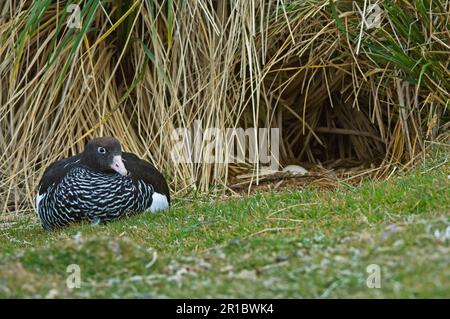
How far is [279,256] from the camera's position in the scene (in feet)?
13.8

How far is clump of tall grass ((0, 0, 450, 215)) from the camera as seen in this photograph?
7270mm

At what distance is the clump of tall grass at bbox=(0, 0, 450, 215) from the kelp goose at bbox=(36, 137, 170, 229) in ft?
2.93

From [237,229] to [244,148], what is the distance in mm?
2641

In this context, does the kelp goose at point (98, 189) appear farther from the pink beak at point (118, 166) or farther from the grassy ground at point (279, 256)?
the grassy ground at point (279, 256)

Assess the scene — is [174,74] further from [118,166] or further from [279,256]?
[279,256]

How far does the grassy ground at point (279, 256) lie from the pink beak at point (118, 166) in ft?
2.81

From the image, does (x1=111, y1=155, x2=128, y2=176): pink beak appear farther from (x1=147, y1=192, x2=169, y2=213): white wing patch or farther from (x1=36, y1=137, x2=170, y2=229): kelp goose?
(x1=147, y1=192, x2=169, y2=213): white wing patch

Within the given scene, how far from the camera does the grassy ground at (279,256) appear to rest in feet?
12.2

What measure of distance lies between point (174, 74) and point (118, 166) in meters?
1.44

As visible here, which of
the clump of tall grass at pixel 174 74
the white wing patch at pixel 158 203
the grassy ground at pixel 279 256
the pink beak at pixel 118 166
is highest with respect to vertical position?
the clump of tall grass at pixel 174 74

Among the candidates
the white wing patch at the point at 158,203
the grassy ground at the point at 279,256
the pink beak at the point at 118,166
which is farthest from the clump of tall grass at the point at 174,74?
the grassy ground at the point at 279,256

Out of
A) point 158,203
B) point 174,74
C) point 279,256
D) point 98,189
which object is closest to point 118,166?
point 98,189

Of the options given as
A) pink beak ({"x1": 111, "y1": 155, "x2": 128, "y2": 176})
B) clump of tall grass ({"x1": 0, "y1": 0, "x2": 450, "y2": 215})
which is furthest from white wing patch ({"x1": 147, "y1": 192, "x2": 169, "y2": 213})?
clump of tall grass ({"x1": 0, "y1": 0, "x2": 450, "y2": 215})

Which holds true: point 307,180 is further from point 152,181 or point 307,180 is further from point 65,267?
point 65,267
